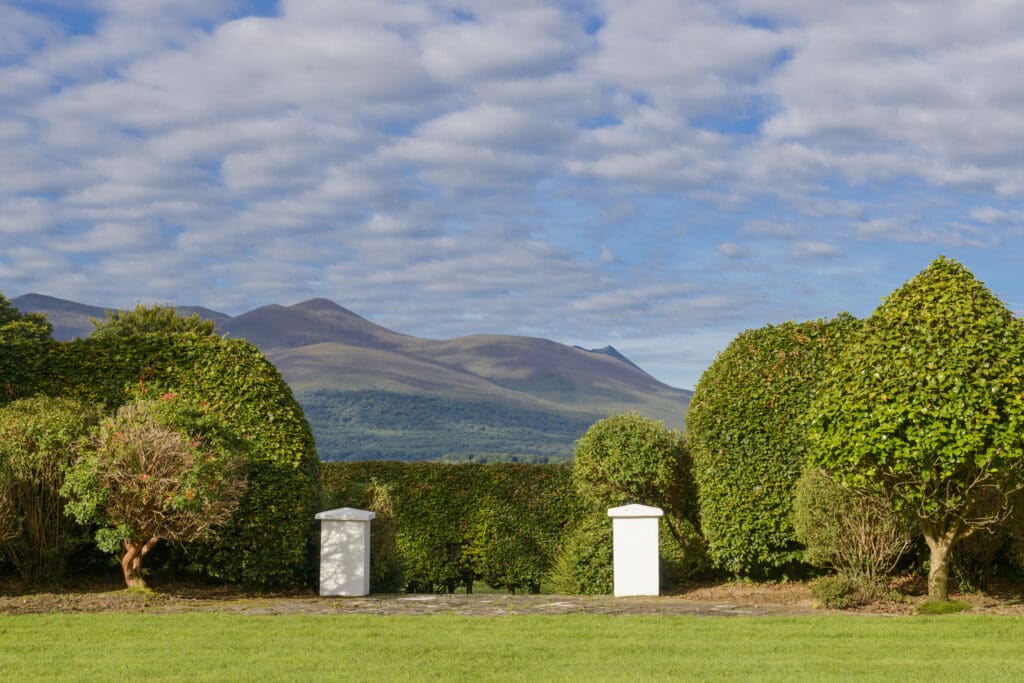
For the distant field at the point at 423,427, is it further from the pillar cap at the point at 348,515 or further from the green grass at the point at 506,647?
the green grass at the point at 506,647

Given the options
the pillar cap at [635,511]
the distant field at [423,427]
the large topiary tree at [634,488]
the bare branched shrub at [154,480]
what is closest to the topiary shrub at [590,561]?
the large topiary tree at [634,488]

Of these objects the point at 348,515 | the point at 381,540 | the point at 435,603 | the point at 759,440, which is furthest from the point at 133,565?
the point at 759,440

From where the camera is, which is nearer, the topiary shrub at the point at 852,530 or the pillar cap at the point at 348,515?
the topiary shrub at the point at 852,530

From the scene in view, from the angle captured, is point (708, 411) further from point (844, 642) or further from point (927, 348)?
point (844, 642)

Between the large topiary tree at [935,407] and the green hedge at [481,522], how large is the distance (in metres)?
6.89

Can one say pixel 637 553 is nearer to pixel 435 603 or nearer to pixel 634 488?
pixel 634 488

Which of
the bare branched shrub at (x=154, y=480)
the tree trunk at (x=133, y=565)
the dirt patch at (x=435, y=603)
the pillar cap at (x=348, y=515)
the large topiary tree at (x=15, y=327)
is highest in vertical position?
the large topiary tree at (x=15, y=327)

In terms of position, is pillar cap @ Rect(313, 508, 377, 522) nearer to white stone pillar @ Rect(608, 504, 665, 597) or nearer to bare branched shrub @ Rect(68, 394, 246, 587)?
bare branched shrub @ Rect(68, 394, 246, 587)

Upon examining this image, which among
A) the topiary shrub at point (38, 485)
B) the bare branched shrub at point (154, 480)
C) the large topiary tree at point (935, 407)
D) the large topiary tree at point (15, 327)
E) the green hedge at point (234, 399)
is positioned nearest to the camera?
the large topiary tree at point (935, 407)

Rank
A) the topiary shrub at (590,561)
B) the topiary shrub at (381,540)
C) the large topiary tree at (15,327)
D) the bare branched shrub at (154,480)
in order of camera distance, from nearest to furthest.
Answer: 1. the bare branched shrub at (154,480)
2. the topiary shrub at (381,540)
3. the topiary shrub at (590,561)
4. the large topiary tree at (15,327)

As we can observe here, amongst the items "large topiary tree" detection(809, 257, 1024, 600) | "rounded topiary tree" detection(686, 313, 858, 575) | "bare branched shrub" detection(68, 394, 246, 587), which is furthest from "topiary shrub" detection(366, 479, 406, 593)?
"large topiary tree" detection(809, 257, 1024, 600)

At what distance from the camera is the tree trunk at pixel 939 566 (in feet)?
42.4

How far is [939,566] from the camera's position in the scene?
13.1m

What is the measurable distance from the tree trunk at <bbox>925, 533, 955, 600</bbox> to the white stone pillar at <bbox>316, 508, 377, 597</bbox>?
749 cm
